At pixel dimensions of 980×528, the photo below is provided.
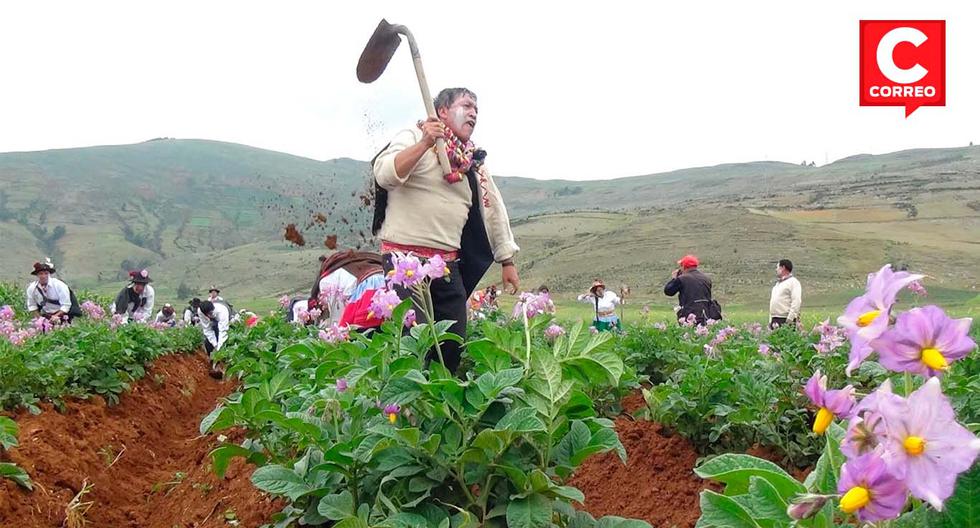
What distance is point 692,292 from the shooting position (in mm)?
9930

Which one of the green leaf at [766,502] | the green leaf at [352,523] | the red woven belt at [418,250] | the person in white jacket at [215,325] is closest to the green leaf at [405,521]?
the green leaf at [352,523]

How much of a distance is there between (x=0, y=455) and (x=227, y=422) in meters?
1.87

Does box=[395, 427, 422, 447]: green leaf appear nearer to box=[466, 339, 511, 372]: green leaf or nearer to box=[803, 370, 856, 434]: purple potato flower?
box=[466, 339, 511, 372]: green leaf

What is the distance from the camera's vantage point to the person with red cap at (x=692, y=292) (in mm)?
9812

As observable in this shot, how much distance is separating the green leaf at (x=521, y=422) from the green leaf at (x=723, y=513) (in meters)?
0.78

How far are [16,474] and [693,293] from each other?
8.09 m

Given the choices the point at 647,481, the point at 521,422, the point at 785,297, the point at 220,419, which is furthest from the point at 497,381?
the point at 785,297

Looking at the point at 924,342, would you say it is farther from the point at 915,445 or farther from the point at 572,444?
the point at 572,444

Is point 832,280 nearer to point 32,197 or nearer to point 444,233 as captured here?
point 444,233

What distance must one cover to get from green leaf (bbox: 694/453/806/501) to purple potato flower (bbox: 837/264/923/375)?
0.21 metres

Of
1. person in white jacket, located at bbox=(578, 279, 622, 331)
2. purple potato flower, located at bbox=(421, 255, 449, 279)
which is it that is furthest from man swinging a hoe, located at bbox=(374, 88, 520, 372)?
person in white jacket, located at bbox=(578, 279, 622, 331)

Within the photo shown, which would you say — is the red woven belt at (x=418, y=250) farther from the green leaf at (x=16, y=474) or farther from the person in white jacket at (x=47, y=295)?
the person in white jacket at (x=47, y=295)

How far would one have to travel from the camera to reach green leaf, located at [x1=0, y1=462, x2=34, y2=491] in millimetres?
3223

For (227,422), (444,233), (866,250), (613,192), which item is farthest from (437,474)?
(613,192)
